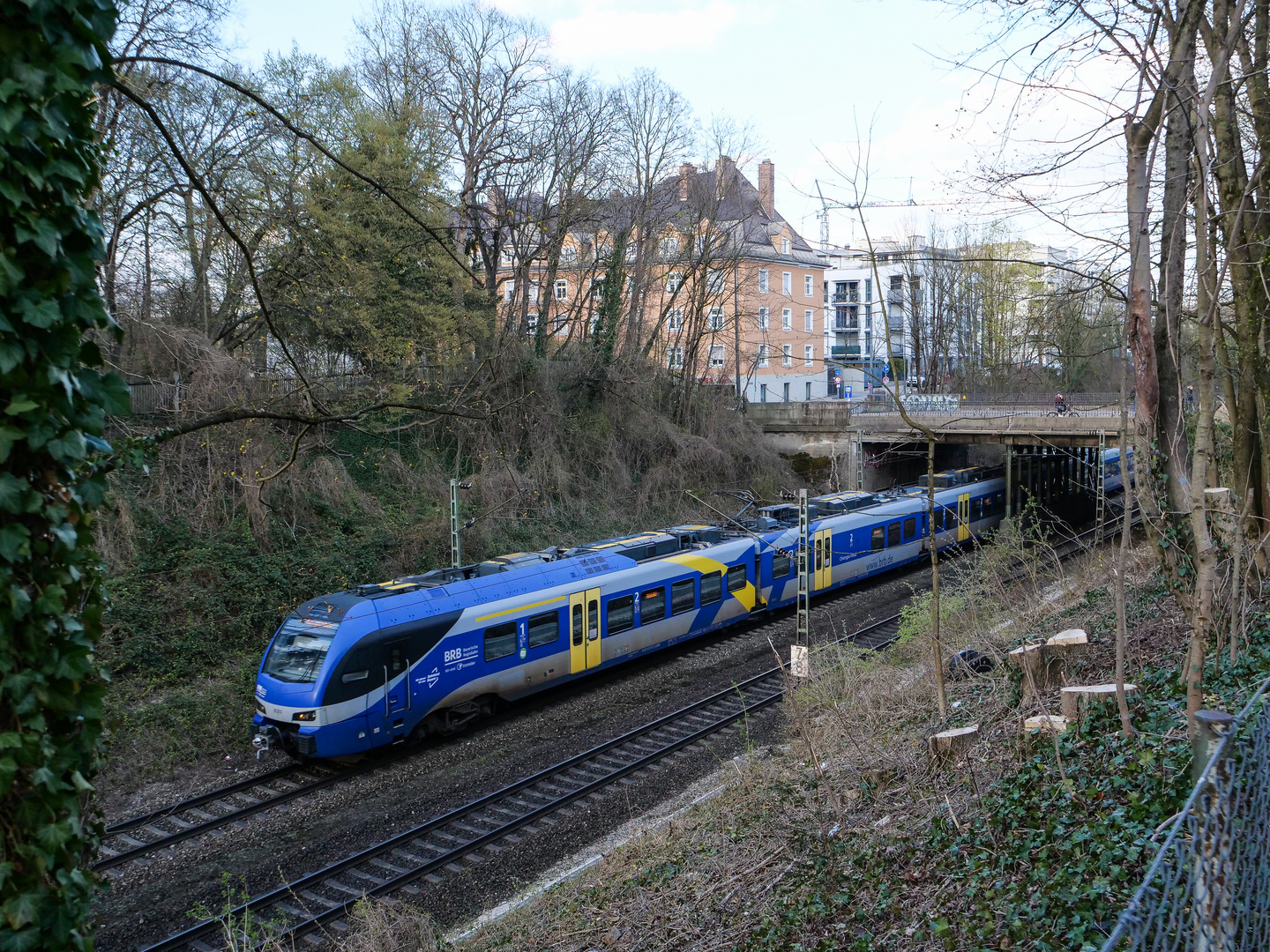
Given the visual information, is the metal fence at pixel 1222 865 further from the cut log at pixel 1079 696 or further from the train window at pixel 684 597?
the train window at pixel 684 597

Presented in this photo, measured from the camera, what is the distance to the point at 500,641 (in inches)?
550

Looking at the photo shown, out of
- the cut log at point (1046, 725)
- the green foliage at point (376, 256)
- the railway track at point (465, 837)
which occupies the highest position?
the green foliage at point (376, 256)

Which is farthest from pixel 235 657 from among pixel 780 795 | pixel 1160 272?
pixel 1160 272

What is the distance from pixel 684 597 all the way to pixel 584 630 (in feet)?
9.50

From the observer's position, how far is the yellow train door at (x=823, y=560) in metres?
21.7

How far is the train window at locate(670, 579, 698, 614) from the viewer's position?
17.4 m

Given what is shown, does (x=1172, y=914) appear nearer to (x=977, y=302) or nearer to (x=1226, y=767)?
(x=1226, y=767)

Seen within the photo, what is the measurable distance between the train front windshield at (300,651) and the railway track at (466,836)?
2810 millimetres

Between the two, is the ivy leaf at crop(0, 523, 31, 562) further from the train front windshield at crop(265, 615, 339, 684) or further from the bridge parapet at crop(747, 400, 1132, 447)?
the bridge parapet at crop(747, 400, 1132, 447)

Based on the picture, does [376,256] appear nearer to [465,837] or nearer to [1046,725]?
[465,837]

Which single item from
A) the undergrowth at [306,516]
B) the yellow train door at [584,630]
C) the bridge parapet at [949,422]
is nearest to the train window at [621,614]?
the yellow train door at [584,630]

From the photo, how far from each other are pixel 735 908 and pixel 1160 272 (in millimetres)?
8059

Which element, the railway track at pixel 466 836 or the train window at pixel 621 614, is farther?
the train window at pixel 621 614

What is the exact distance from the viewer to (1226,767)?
301 centimetres
